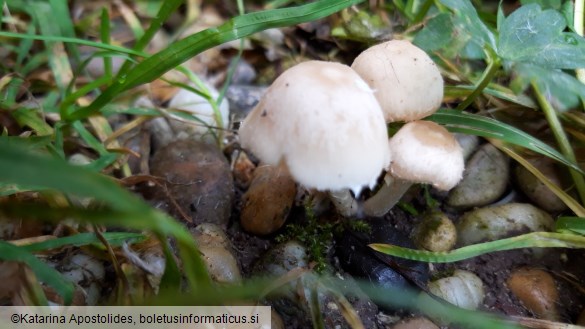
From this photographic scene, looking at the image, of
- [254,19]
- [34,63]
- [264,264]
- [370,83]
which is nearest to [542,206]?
[370,83]

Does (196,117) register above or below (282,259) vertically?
above

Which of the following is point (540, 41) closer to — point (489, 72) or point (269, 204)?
point (489, 72)

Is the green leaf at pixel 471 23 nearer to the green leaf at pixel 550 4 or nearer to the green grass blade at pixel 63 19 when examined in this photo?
the green leaf at pixel 550 4

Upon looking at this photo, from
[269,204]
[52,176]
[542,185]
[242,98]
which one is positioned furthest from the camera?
[242,98]

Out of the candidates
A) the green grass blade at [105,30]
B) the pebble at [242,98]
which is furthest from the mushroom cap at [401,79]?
the green grass blade at [105,30]

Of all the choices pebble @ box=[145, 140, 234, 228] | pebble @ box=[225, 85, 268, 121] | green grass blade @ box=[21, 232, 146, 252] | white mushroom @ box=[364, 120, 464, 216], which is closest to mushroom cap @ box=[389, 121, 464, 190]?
white mushroom @ box=[364, 120, 464, 216]

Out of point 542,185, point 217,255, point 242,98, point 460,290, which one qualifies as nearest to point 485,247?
point 460,290

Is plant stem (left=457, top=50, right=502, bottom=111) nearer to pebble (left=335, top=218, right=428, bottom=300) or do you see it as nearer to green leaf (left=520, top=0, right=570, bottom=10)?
green leaf (left=520, top=0, right=570, bottom=10)
